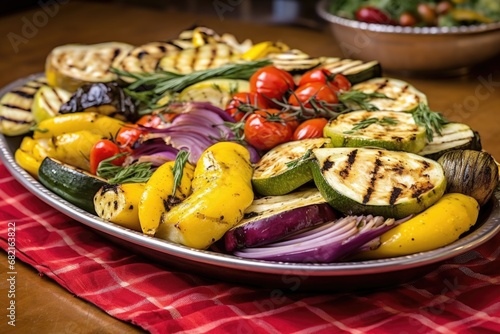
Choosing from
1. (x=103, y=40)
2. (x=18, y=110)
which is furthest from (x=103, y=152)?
(x=103, y=40)

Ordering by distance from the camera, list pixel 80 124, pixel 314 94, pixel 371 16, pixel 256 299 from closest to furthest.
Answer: pixel 256 299 < pixel 314 94 < pixel 80 124 < pixel 371 16

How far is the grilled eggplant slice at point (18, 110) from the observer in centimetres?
225

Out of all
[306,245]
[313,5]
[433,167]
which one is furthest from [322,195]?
[313,5]

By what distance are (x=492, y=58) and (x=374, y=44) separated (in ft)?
2.06

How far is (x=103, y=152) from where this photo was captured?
6.27 feet

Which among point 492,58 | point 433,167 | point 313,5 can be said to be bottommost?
point 313,5

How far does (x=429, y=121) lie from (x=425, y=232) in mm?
415

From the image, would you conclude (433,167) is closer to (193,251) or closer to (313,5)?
(193,251)

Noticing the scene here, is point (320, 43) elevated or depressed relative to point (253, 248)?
depressed

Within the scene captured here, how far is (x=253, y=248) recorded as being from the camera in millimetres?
1508

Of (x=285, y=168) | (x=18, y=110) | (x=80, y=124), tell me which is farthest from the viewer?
(x=18, y=110)

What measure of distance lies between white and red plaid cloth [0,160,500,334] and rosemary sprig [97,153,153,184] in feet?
0.50

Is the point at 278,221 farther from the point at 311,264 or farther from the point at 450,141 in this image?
the point at 450,141

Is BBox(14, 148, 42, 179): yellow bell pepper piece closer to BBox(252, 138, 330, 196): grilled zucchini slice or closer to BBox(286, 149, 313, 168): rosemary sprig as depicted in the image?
BBox(252, 138, 330, 196): grilled zucchini slice
